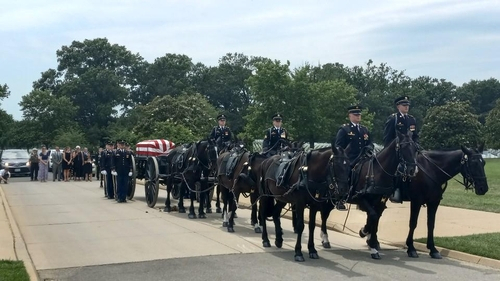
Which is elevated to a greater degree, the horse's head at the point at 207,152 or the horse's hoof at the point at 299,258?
the horse's head at the point at 207,152

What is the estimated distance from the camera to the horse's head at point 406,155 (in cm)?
1009

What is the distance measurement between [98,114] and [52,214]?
197 feet

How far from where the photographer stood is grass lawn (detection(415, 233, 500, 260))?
33.9 ft

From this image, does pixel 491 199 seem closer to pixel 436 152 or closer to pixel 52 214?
pixel 436 152

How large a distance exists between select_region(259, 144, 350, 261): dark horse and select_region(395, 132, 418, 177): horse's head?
1003 mm

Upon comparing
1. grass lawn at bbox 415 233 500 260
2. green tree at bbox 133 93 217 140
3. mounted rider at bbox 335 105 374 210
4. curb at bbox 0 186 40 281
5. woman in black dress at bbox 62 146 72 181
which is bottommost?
curb at bbox 0 186 40 281

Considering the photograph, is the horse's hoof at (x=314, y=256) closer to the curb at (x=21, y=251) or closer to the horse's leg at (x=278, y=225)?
the horse's leg at (x=278, y=225)

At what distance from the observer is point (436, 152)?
1112 cm

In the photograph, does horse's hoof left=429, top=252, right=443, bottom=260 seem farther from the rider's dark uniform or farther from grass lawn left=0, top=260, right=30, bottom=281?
grass lawn left=0, top=260, right=30, bottom=281

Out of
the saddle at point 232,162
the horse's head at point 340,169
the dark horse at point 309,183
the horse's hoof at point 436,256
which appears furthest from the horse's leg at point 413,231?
the saddle at point 232,162

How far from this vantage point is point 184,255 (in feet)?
34.3

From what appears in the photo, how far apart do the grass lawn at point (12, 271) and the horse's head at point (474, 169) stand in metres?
7.23

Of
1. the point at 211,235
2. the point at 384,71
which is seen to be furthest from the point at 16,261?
the point at 384,71

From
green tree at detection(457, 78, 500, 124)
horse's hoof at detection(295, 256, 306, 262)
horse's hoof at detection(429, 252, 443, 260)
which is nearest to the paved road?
horse's hoof at detection(295, 256, 306, 262)
